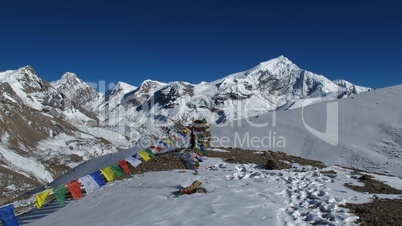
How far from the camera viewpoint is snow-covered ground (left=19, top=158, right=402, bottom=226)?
11297 mm

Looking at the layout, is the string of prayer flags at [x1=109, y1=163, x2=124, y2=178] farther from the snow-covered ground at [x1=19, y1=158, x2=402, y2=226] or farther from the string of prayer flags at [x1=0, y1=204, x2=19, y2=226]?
the string of prayer flags at [x1=0, y1=204, x2=19, y2=226]

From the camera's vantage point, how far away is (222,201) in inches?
520

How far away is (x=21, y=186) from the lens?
121m

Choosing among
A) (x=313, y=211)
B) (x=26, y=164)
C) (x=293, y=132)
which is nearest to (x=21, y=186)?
(x=26, y=164)

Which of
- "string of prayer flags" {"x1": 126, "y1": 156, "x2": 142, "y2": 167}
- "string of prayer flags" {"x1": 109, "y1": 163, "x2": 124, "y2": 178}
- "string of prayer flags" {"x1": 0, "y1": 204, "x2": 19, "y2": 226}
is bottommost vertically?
"string of prayer flags" {"x1": 0, "y1": 204, "x2": 19, "y2": 226}

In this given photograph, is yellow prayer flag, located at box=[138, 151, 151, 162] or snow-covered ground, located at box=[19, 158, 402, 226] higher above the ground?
yellow prayer flag, located at box=[138, 151, 151, 162]

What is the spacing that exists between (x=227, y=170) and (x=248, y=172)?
1.33 metres

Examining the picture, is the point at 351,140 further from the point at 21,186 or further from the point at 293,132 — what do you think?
the point at 21,186

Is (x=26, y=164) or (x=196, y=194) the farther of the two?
(x=26, y=164)

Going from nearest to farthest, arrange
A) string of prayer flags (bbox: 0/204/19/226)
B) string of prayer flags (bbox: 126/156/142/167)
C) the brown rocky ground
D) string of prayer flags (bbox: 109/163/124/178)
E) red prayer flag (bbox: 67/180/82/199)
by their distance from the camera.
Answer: the brown rocky ground < string of prayer flags (bbox: 0/204/19/226) < red prayer flag (bbox: 67/180/82/199) < string of prayer flags (bbox: 109/163/124/178) < string of prayer flags (bbox: 126/156/142/167)

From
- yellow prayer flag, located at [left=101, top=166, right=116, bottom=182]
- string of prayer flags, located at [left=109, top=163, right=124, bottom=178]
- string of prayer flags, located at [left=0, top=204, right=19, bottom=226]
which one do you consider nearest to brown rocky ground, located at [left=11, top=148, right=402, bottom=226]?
string of prayer flags, located at [left=109, top=163, right=124, bottom=178]

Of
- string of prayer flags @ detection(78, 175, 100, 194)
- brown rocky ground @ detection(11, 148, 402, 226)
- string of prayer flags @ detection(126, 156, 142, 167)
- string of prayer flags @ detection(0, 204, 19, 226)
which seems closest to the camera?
brown rocky ground @ detection(11, 148, 402, 226)

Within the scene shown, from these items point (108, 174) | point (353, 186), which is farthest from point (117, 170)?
point (353, 186)

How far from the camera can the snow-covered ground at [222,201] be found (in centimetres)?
1130
